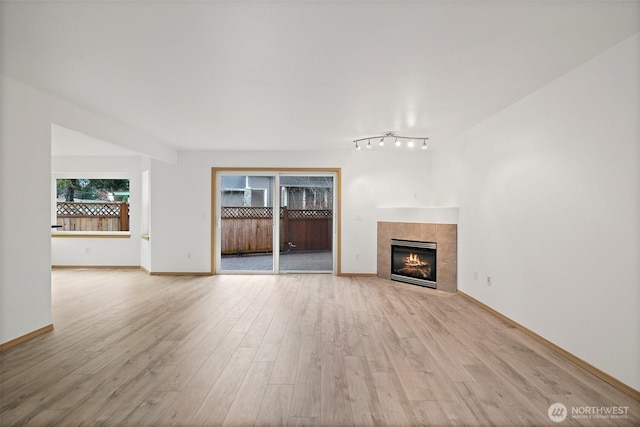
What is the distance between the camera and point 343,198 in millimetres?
6457

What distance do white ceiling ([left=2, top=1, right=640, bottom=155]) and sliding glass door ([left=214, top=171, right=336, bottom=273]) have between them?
2572 mm

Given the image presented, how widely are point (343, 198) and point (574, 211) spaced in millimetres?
4043

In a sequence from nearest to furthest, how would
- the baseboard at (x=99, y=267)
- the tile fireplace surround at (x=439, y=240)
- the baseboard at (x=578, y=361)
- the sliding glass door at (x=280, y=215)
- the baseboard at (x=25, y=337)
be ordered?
the baseboard at (x=578, y=361) → the baseboard at (x=25, y=337) → the tile fireplace surround at (x=439, y=240) → the sliding glass door at (x=280, y=215) → the baseboard at (x=99, y=267)

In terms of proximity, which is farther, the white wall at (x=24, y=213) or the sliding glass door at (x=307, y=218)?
the sliding glass door at (x=307, y=218)

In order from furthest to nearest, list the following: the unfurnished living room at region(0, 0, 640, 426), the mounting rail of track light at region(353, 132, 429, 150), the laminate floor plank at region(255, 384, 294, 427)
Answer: the mounting rail of track light at region(353, 132, 429, 150), the unfurnished living room at region(0, 0, 640, 426), the laminate floor plank at region(255, 384, 294, 427)

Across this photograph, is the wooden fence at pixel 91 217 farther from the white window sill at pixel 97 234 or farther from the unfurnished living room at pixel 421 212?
the unfurnished living room at pixel 421 212

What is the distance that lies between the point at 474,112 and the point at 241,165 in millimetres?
4210

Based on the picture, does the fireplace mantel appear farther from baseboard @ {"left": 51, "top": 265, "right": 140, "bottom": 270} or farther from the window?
the window

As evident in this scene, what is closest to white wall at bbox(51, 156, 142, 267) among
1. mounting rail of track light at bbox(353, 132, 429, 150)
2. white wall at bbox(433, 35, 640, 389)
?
mounting rail of track light at bbox(353, 132, 429, 150)

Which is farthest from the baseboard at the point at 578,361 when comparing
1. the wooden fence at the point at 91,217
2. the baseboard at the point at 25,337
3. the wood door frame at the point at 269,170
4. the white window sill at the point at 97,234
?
the wooden fence at the point at 91,217

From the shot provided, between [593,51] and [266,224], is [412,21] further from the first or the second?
[266,224]

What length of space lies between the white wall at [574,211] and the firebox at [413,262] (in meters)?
1.34

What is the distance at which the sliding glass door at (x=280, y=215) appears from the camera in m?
6.57

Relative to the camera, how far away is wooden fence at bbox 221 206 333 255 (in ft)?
21.7
